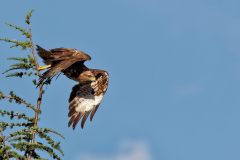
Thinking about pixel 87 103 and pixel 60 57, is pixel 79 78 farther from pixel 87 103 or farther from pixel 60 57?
pixel 60 57

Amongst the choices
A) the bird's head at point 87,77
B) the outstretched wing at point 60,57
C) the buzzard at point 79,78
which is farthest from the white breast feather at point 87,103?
the outstretched wing at point 60,57

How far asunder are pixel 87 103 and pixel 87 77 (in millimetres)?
1093

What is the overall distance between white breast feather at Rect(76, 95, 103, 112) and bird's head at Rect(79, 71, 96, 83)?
55cm

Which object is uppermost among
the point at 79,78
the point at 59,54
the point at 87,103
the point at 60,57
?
the point at 79,78

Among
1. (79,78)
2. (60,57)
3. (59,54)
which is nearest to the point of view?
(60,57)

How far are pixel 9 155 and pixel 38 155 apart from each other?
621 millimetres

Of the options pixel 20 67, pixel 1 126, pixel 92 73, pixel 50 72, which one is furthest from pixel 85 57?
pixel 1 126

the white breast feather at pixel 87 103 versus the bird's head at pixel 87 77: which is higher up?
the bird's head at pixel 87 77

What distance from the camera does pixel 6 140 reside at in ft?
30.1

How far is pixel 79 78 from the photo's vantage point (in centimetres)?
1467

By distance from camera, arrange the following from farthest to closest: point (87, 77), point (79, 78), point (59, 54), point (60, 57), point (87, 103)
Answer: point (87, 77) < point (79, 78) < point (87, 103) < point (59, 54) < point (60, 57)

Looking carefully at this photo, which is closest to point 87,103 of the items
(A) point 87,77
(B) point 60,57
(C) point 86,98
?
(C) point 86,98

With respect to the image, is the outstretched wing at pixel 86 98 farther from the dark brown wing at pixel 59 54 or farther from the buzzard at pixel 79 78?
the dark brown wing at pixel 59 54

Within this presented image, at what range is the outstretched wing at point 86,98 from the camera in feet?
44.0
